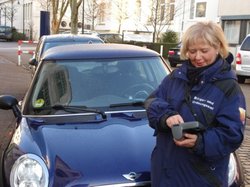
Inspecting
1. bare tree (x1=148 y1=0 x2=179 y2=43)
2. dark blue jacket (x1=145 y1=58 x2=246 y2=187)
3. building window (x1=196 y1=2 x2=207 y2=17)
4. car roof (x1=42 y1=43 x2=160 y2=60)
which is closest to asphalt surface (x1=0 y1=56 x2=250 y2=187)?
car roof (x1=42 y1=43 x2=160 y2=60)

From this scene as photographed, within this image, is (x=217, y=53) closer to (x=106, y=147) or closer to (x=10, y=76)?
(x=106, y=147)

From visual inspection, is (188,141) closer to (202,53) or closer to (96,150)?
(202,53)

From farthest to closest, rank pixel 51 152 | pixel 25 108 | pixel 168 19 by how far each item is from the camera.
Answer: pixel 168 19
pixel 25 108
pixel 51 152

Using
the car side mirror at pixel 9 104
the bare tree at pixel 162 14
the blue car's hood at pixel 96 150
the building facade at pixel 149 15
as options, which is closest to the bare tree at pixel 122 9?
the building facade at pixel 149 15

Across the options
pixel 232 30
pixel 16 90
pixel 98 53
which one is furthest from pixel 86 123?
pixel 232 30

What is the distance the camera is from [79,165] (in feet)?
10.3

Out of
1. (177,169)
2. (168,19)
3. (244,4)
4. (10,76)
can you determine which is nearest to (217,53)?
(177,169)

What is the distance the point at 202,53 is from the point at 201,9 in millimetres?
31261

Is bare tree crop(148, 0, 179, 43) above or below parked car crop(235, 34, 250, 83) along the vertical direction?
above

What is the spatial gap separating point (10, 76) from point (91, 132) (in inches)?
503

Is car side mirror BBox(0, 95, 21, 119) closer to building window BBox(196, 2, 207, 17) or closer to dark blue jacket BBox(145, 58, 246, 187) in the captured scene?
dark blue jacket BBox(145, 58, 246, 187)

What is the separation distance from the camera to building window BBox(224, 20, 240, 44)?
2694 centimetres

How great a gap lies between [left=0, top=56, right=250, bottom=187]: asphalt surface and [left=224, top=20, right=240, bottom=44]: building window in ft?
44.0

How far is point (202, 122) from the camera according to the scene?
2.50 m
